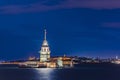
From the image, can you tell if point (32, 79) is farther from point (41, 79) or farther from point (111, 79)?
point (111, 79)

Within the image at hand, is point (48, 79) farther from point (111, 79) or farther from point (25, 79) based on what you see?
point (111, 79)

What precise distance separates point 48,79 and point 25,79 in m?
7.00

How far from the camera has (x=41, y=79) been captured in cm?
13762

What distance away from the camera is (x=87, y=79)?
13912cm

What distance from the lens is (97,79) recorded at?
13375 cm

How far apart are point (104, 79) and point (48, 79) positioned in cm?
1441

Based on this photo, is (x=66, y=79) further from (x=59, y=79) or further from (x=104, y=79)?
(x=104, y=79)

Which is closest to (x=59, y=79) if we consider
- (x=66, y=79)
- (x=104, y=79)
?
(x=66, y=79)

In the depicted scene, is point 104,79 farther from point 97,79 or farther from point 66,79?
point 66,79

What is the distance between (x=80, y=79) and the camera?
454 ft

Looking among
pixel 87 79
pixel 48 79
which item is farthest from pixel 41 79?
pixel 87 79

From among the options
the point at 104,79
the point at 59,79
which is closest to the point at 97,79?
the point at 104,79

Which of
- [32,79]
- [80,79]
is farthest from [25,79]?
[80,79]

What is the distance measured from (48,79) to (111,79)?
52.0ft
